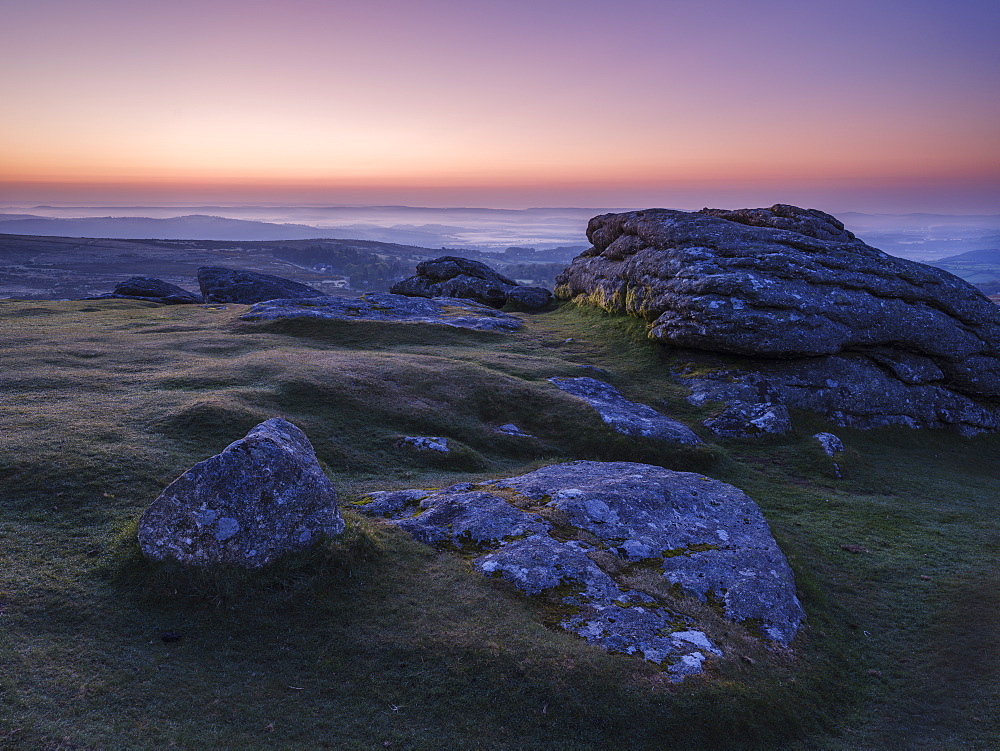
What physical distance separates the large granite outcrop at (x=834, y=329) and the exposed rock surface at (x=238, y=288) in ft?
142

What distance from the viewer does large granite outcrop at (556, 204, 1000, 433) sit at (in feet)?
111

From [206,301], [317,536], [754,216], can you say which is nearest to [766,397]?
[754,216]

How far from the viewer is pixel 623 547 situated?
574 inches

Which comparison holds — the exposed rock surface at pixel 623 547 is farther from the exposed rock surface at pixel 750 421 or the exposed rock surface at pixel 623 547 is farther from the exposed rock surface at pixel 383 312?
the exposed rock surface at pixel 383 312

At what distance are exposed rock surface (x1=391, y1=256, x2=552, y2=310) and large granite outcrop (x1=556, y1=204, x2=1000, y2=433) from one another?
2281 cm

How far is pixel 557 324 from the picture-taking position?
5141 centimetres

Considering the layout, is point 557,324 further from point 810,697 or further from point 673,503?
point 810,697

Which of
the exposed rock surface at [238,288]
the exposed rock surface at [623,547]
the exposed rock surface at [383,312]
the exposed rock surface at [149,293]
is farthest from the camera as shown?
the exposed rock surface at [238,288]

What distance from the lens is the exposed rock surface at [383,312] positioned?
146 feet

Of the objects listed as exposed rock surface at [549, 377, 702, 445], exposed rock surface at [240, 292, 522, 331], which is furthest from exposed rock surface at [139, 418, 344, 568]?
exposed rock surface at [240, 292, 522, 331]

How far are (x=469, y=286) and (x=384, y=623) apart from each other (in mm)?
57123

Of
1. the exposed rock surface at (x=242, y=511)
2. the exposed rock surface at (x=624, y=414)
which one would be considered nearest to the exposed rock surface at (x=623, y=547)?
the exposed rock surface at (x=242, y=511)

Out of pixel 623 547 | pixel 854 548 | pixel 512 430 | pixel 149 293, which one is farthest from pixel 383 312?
pixel 854 548

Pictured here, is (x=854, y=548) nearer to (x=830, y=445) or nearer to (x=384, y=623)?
(x=830, y=445)
